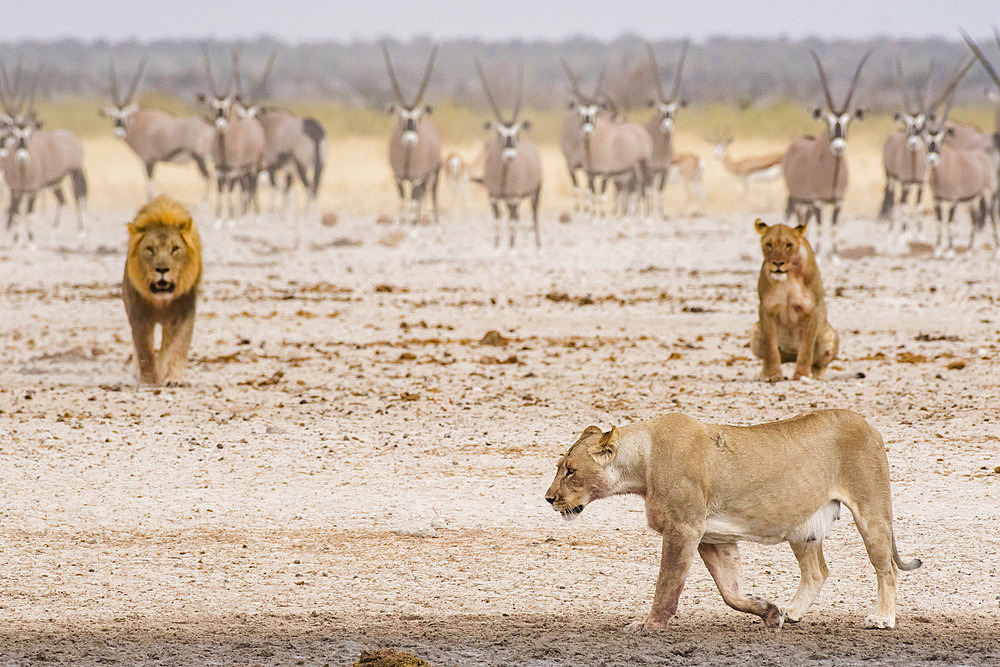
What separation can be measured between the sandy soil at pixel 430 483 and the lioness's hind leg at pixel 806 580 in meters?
0.07

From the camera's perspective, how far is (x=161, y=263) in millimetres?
10320

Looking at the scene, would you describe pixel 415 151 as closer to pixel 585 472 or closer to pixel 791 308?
pixel 791 308

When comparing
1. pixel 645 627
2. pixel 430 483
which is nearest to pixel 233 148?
pixel 430 483

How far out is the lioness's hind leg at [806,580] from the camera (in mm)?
5496

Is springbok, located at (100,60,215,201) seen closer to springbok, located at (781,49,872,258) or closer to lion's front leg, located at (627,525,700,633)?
springbok, located at (781,49,872,258)

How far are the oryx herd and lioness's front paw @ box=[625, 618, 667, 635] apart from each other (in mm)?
15606

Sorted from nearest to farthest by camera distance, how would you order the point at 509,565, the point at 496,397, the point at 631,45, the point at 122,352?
the point at 509,565 < the point at 496,397 < the point at 122,352 < the point at 631,45

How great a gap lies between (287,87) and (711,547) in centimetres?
7850

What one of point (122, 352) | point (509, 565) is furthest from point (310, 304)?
point (509, 565)

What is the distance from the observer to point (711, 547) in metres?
5.41

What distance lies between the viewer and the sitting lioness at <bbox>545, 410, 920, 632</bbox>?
5.13 metres

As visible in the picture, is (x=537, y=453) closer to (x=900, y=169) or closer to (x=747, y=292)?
(x=747, y=292)

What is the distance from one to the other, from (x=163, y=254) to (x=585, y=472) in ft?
19.6

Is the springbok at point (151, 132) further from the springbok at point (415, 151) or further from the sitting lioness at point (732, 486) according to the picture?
the sitting lioness at point (732, 486)
